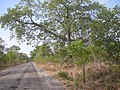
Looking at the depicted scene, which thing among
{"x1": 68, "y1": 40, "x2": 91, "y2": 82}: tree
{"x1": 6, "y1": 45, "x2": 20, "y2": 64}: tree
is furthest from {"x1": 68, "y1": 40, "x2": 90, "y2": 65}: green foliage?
{"x1": 6, "y1": 45, "x2": 20, "y2": 64}: tree

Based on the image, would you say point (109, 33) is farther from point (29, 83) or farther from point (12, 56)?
point (12, 56)

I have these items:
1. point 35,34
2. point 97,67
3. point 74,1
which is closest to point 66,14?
point 74,1

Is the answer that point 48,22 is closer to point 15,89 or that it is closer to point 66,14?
point 66,14

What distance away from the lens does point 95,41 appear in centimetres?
1627

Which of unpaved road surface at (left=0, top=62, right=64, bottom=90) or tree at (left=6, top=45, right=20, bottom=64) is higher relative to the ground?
tree at (left=6, top=45, right=20, bottom=64)

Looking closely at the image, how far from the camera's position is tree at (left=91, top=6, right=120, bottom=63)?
51.1 feet

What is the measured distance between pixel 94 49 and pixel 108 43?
4.52 feet

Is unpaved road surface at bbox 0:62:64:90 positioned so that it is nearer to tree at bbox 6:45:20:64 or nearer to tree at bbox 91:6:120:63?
tree at bbox 91:6:120:63

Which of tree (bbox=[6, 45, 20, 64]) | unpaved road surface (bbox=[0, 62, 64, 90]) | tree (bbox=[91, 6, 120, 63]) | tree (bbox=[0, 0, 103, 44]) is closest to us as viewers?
tree (bbox=[91, 6, 120, 63])

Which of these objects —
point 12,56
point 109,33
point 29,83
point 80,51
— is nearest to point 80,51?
point 80,51

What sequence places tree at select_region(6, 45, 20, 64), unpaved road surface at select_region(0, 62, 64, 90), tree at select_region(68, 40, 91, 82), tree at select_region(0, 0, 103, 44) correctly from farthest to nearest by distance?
tree at select_region(6, 45, 20, 64) < tree at select_region(0, 0, 103, 44) < unpaved road surface at select_region(0, 62, 64, 90) < tree at select_region(68, 40, 91, 82)

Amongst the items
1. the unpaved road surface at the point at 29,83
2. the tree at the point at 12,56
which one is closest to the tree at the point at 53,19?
the unpaved road surface at the point at 29,83

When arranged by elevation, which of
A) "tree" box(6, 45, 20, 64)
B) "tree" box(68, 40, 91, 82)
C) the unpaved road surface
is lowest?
the unpaved road surface

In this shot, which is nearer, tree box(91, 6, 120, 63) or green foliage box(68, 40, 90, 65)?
tree box(91, 6, 120, 63)
